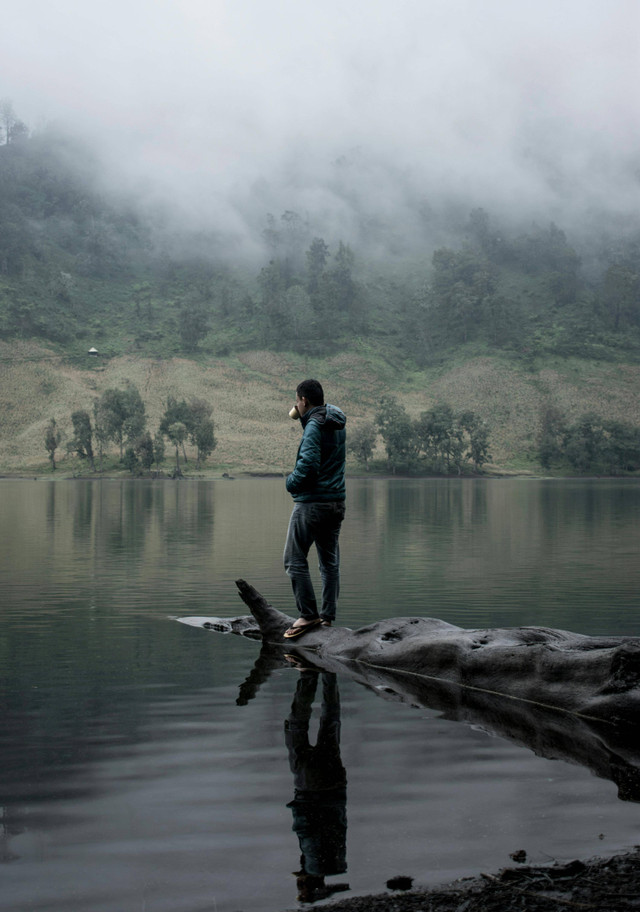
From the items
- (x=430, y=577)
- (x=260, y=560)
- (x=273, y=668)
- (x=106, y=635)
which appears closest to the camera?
(x=273, y=668)

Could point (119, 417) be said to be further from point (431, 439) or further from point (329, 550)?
point (329, 550)

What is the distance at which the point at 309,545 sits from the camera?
1106cm

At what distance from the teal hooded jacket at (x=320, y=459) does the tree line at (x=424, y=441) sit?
12135cm

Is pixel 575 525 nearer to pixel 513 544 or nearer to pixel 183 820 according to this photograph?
pixel 513 544

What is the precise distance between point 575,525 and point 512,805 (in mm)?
31033

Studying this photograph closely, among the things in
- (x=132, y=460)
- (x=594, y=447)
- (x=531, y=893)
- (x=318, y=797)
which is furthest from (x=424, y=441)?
(x=531, y=893)

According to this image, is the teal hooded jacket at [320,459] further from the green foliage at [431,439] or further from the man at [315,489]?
the green foliage at [431,439]

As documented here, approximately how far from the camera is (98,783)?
6.17 m

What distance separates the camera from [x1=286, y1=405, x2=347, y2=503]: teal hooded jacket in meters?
10.7

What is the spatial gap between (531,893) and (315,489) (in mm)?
6962

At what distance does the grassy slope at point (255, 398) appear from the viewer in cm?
14988

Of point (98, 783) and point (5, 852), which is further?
point (98, 783)

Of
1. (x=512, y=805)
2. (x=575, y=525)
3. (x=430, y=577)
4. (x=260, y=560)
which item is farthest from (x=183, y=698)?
(x=575, y=525)

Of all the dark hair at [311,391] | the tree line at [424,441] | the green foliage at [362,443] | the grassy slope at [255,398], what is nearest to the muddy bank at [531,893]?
the dark hair at [311,391]
